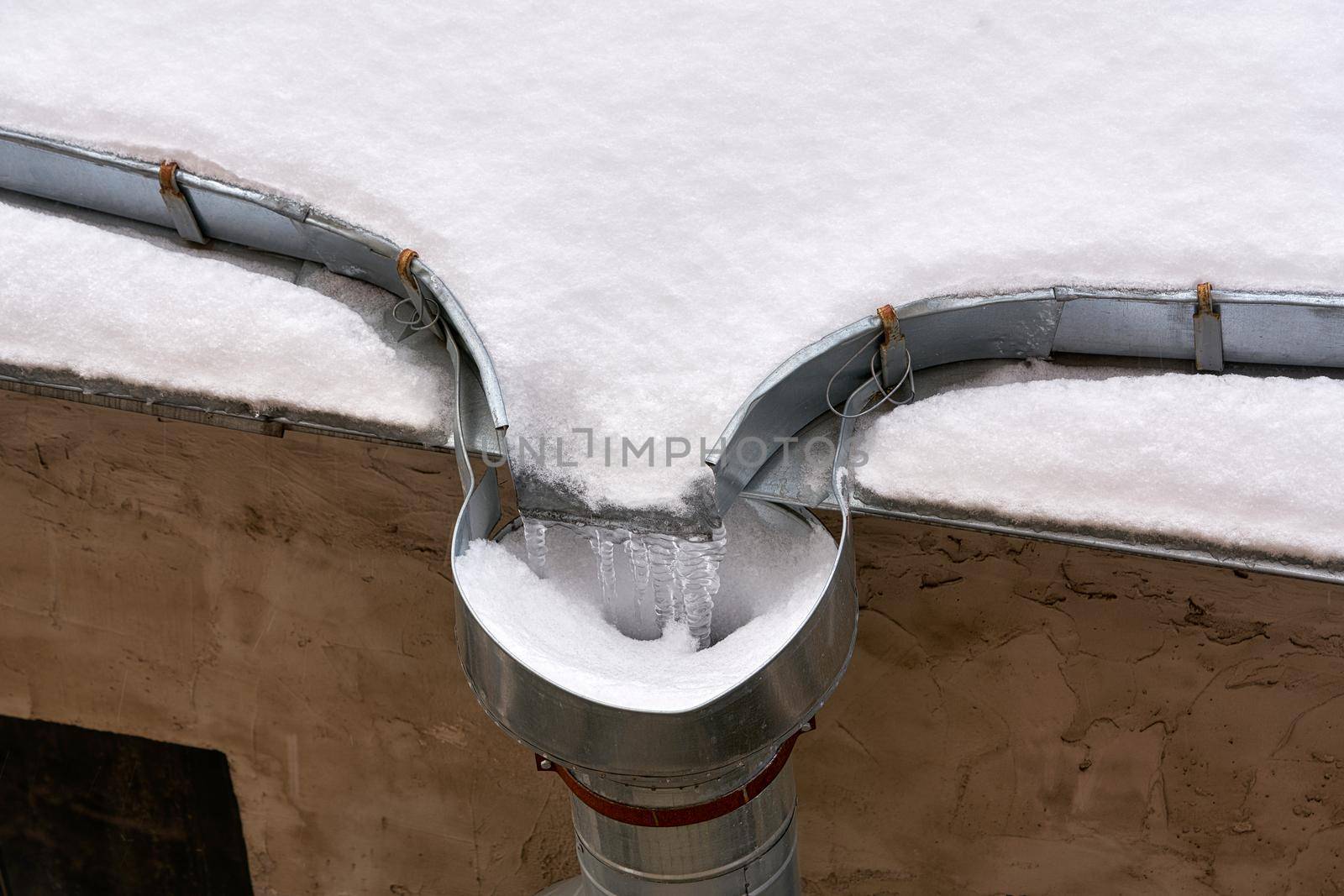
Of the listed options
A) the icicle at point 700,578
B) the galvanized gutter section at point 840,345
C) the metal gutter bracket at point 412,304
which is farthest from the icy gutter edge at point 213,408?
the icicle at point 700,578

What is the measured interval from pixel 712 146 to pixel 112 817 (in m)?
1.72

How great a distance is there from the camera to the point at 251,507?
7.01 ft

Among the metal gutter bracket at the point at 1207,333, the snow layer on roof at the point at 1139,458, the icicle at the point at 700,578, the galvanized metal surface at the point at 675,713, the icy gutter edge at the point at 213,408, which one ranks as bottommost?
the galvanized metal surface at the point at 675,713

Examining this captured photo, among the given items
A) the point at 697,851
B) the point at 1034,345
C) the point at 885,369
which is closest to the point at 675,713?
the point at 697,851

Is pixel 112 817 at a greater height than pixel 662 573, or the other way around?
pixel 662 573

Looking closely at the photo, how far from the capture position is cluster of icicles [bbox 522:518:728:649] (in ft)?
4.84

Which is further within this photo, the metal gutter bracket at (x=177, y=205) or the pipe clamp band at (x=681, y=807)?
the metal gutter bracket at (x=177, y=205)

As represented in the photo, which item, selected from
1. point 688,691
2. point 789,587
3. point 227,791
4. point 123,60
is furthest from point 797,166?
point 227,791

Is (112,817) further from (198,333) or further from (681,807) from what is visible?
(681,807)

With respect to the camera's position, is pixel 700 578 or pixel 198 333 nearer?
pixel 700 578

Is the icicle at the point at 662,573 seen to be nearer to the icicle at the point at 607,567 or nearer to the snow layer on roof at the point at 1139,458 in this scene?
the icicle at the point at 607,567

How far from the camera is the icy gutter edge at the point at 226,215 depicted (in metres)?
1.60

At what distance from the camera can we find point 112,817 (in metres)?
2.55

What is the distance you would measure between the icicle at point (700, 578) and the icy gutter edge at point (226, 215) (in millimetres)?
256
